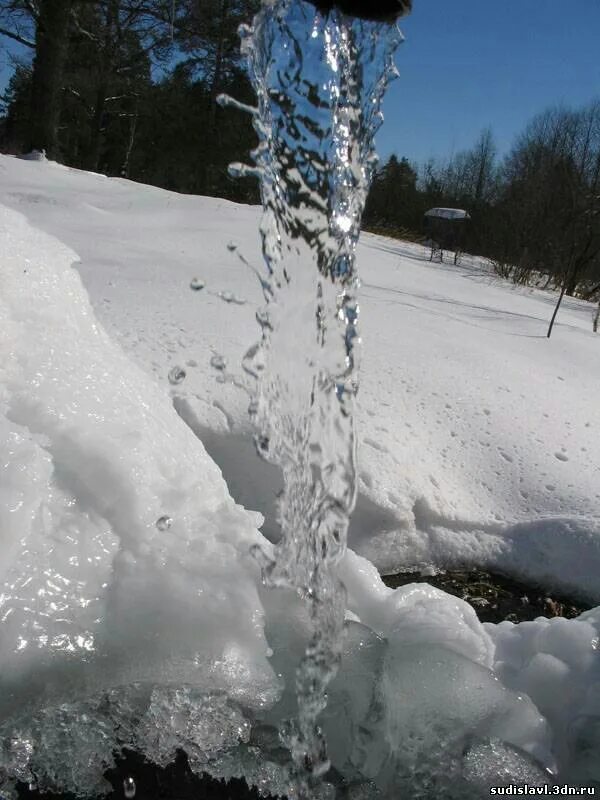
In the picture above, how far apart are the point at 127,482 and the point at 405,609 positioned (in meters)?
0.67

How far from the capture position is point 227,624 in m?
1.28

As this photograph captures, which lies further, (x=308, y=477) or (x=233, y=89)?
(x=233, y=89)

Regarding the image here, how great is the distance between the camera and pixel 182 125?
14.9 meters

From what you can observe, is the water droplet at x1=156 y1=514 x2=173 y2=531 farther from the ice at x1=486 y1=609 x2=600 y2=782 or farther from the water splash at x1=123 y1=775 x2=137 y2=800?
the ice at x1=486 y1=609 x2=600 y2=782

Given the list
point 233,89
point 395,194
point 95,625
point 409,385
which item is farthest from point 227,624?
point 395,194

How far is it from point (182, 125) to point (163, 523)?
1511 cm

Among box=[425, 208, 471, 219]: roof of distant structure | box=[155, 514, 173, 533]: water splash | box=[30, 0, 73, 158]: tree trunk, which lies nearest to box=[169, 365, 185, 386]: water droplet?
box=[155, 514, 173, 533]: water splash

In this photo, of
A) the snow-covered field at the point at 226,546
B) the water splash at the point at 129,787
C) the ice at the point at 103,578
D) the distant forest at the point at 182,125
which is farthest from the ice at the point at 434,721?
the distant forest at the point at 182,125

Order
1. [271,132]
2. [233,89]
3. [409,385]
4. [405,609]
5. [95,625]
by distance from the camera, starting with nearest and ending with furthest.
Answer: [95,625] → [405,609] → [271,132] → [409,385] → [233,89]

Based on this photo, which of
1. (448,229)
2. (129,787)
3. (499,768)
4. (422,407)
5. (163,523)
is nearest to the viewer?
(129,787)

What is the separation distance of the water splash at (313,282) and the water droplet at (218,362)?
1.34 feet

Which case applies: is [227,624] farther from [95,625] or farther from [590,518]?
[590,518]

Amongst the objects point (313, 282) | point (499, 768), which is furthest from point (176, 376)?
point (499, 768)

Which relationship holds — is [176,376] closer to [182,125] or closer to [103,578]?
[103,578]
